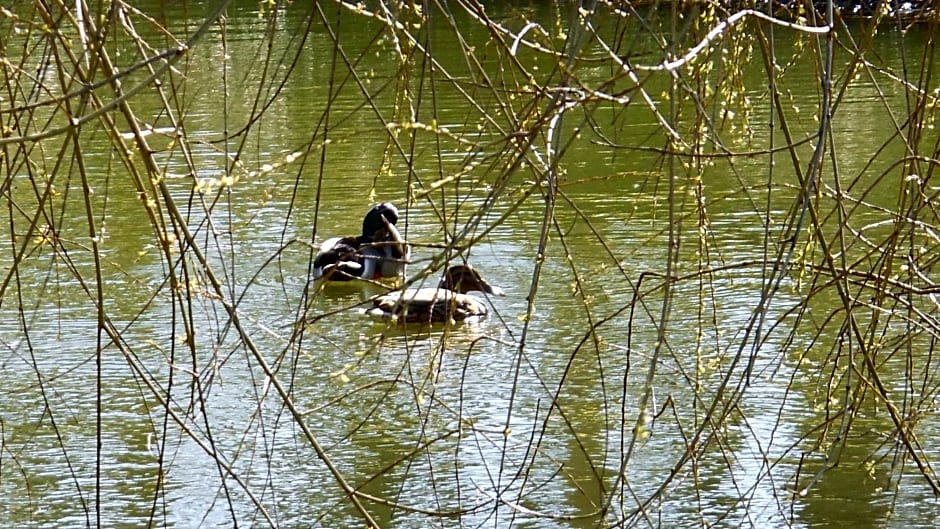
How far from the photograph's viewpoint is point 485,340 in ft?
21.0

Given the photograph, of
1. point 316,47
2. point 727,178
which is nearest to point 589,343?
point 727,178

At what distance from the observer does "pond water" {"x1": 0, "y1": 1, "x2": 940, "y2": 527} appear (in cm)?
269

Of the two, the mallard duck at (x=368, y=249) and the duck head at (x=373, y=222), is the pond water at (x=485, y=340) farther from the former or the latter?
the duck head at (x=373, y=222)

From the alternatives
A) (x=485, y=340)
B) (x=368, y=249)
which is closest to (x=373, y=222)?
(x=368, y=249)

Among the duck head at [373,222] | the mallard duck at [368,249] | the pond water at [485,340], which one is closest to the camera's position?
the pond water at [485,340]

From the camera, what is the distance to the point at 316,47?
17.0 metres

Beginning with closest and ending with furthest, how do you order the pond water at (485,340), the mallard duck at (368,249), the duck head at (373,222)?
the pond water at (485,340), the mallard duck at (368,249), the duck head at (373,222)

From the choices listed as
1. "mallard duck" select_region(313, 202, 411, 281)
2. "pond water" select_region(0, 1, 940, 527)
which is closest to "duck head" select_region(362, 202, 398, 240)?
"mallard duck" select_region(313, 202, 411, 281)

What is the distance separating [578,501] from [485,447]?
0.58 meters

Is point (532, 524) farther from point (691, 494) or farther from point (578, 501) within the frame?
point (691, 494)

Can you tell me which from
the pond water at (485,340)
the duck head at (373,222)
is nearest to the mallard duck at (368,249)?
the duck head at (373,222)

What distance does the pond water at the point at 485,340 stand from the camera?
106 inches

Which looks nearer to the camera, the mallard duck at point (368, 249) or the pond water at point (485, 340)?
the pond water at point (485, 340)

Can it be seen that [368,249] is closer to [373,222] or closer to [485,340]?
[373,222]
